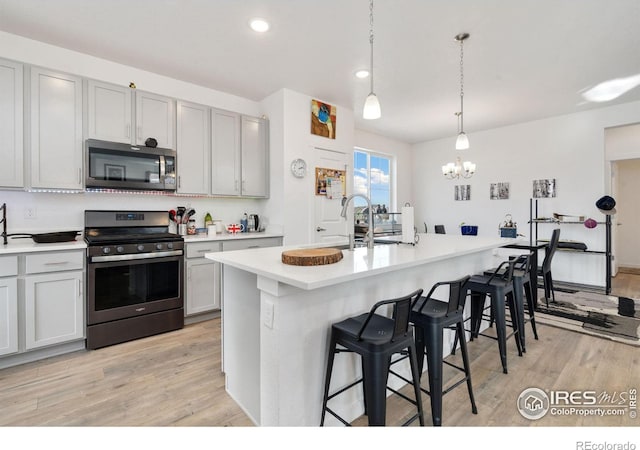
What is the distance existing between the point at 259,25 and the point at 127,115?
5.37 ft

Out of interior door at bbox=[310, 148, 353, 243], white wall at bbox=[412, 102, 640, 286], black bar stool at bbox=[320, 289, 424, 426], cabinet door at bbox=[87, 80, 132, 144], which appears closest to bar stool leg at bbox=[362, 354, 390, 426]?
black bar stool at bbox=[320, 289, 424, 426]

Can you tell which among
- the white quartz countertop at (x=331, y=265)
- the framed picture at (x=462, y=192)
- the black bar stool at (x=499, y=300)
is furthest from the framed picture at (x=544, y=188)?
the white quartz countertop at (x=331, y=265)

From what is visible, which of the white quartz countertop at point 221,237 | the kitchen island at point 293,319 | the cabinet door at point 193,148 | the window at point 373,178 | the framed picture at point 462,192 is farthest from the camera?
the framed picture at point 462,192

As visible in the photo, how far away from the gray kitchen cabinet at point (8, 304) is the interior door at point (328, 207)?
3.02m

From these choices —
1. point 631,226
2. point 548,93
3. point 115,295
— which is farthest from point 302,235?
point 631,226

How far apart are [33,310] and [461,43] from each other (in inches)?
176

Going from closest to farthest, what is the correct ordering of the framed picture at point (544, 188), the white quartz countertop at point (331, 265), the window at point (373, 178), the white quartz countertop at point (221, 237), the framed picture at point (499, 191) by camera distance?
the white quartz countertop at point (331, 265), the white quartz countertop at point (221, 237), the framed picture at point (544, 188), the framed picture at point (499, 191), the window at point (373, 178)

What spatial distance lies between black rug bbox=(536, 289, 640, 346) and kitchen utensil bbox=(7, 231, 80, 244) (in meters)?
4.90

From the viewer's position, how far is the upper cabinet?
3014mm

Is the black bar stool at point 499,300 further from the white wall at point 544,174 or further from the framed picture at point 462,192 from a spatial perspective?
the framed picture at point 462,192

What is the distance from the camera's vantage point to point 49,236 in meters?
2.72

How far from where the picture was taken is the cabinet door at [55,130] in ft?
8.98

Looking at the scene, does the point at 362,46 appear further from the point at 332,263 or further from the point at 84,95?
the point at 84,95

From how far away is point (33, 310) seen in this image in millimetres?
2527
